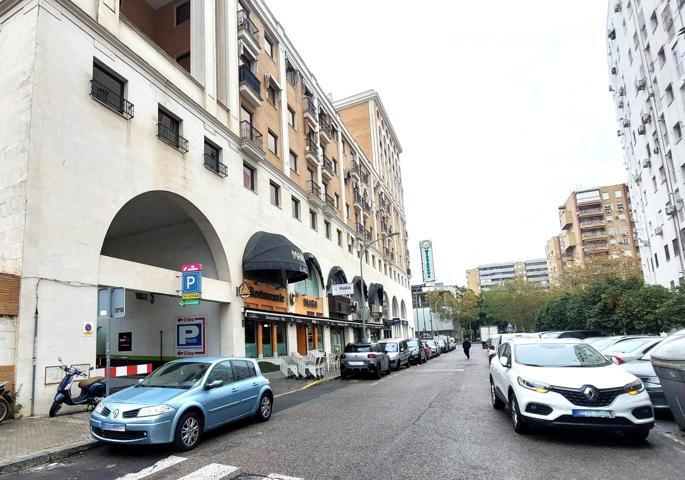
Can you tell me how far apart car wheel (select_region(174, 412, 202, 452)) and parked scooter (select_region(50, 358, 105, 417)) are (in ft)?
14.1

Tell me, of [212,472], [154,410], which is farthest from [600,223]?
[212,472]

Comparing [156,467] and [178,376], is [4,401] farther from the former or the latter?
[156,467]

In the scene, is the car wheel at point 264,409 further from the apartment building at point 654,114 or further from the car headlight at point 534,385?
the apartment building at point 654,114

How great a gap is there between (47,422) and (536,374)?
9.50 metres

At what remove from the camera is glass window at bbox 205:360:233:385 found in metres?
8.25

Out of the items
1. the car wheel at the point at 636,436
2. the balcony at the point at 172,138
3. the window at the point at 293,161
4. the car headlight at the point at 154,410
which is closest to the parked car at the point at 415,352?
the window at the point at 293,161

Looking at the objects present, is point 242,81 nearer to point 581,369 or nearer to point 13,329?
point 13,329

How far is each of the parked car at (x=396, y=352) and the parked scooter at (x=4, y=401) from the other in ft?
50.9

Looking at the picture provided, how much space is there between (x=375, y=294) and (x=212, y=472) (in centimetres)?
3552

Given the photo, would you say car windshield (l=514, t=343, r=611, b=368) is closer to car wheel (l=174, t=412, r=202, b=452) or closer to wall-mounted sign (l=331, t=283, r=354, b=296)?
car wheel (l=174, t=412, r=202, b=452)

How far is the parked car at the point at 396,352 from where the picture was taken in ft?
72.8

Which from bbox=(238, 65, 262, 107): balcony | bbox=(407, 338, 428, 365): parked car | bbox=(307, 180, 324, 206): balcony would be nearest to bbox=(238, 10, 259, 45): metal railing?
bbox=(238, 65, 262, 107): balcony

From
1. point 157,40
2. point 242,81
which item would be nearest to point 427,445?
point 242,81

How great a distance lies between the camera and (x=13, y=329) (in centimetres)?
947
